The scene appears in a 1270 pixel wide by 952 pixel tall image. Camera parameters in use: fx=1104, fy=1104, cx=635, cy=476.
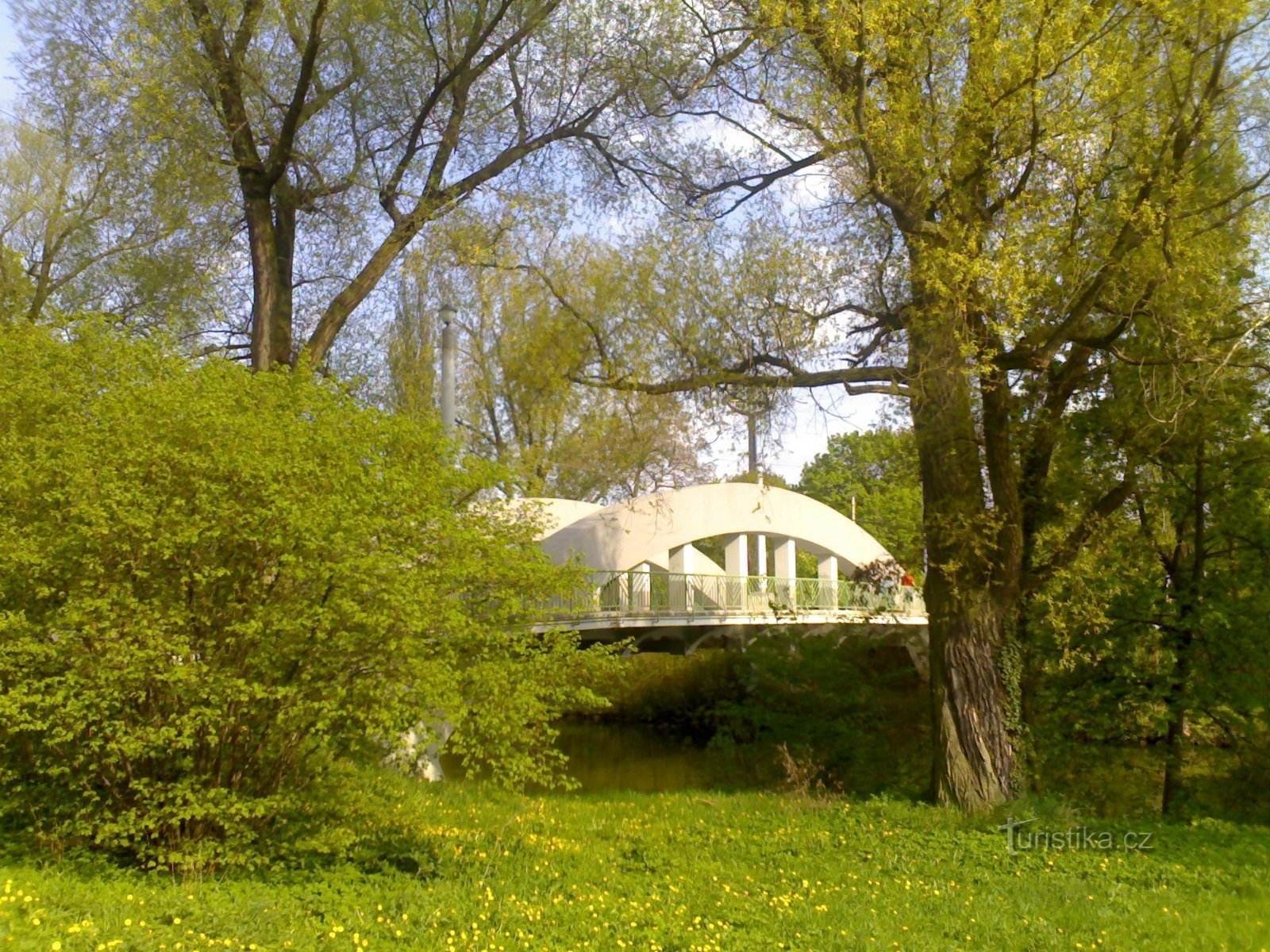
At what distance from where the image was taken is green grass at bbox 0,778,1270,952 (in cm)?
579

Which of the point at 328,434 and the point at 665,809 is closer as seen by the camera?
the point at 328,434

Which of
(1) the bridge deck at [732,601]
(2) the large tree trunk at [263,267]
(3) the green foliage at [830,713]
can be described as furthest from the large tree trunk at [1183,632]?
(2) the large tree trunk at [263,267]

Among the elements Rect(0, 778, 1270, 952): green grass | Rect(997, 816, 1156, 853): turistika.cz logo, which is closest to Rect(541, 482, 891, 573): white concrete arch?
Rect(0, 778, 1270, 952): green grass

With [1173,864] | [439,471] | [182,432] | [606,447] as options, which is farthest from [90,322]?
[606,447]

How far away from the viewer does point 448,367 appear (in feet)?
44.2

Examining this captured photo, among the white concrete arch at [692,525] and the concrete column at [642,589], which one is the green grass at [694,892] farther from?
the white concrete arch at [692,525]

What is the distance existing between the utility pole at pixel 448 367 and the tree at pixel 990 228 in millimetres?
2189

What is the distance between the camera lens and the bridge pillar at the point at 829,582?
23.7 metres

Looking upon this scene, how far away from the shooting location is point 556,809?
1135cm

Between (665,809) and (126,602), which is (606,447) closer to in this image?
(665,809)

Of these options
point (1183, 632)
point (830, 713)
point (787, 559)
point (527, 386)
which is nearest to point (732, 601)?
point (787, 559)

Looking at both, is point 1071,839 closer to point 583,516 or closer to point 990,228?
point 990,228

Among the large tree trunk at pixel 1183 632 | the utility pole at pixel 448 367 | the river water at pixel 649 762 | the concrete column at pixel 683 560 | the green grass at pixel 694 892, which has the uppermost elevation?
the utility pole at pixel 448 367

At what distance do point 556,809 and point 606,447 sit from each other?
15.9 meters
